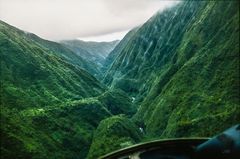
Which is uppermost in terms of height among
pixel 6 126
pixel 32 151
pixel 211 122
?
pixel 6 126

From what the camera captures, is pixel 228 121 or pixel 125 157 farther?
pixel 228 121

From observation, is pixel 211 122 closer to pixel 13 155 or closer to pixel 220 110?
pixel 220 110

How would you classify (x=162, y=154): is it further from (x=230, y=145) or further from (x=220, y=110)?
(x=220, y=110)

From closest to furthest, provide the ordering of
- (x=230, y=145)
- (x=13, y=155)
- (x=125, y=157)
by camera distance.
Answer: (x=230, y=145), (x=125, y=157), (x=13, y=155)

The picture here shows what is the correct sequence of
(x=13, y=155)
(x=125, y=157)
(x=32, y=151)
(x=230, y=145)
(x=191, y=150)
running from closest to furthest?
(x=230, y=145) < (x=191, y=150) < (x=125, y=157) < (x=13, y=155) < (x=32, y=151)

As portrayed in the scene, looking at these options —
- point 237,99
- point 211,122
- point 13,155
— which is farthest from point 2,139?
point 237,99

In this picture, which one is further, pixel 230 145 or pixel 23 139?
pixel 23 139

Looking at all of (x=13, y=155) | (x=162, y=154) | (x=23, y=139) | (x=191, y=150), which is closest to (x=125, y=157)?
(x=162, y=154)

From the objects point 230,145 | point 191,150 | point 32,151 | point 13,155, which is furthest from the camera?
point 32,151

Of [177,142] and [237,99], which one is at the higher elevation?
[177,142]
